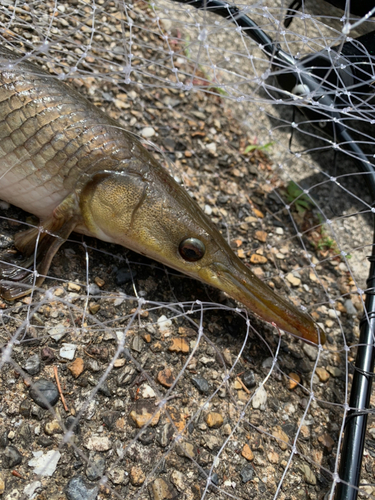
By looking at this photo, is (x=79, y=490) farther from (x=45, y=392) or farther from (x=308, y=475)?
(x=308, y=475)

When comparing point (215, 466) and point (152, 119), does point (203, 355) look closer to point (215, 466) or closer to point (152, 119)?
point (215, 466)

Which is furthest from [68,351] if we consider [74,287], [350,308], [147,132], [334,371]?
[350,308]

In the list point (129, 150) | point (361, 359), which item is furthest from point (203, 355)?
point (129, 150)

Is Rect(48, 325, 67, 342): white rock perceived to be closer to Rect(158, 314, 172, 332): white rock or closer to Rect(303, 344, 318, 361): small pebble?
Rect(158, 314, 172, 332): white rock

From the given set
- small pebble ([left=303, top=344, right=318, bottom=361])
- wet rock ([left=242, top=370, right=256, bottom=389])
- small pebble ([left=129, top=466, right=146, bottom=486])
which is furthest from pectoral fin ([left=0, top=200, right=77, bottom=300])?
small pebble ([left=303, top=344, right=318, bottom=361])

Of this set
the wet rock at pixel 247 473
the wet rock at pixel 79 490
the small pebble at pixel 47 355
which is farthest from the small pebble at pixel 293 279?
the wet rock at pixel 79 490

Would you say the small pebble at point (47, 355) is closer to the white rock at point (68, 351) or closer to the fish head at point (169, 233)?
the white rock at point (68, 351)
